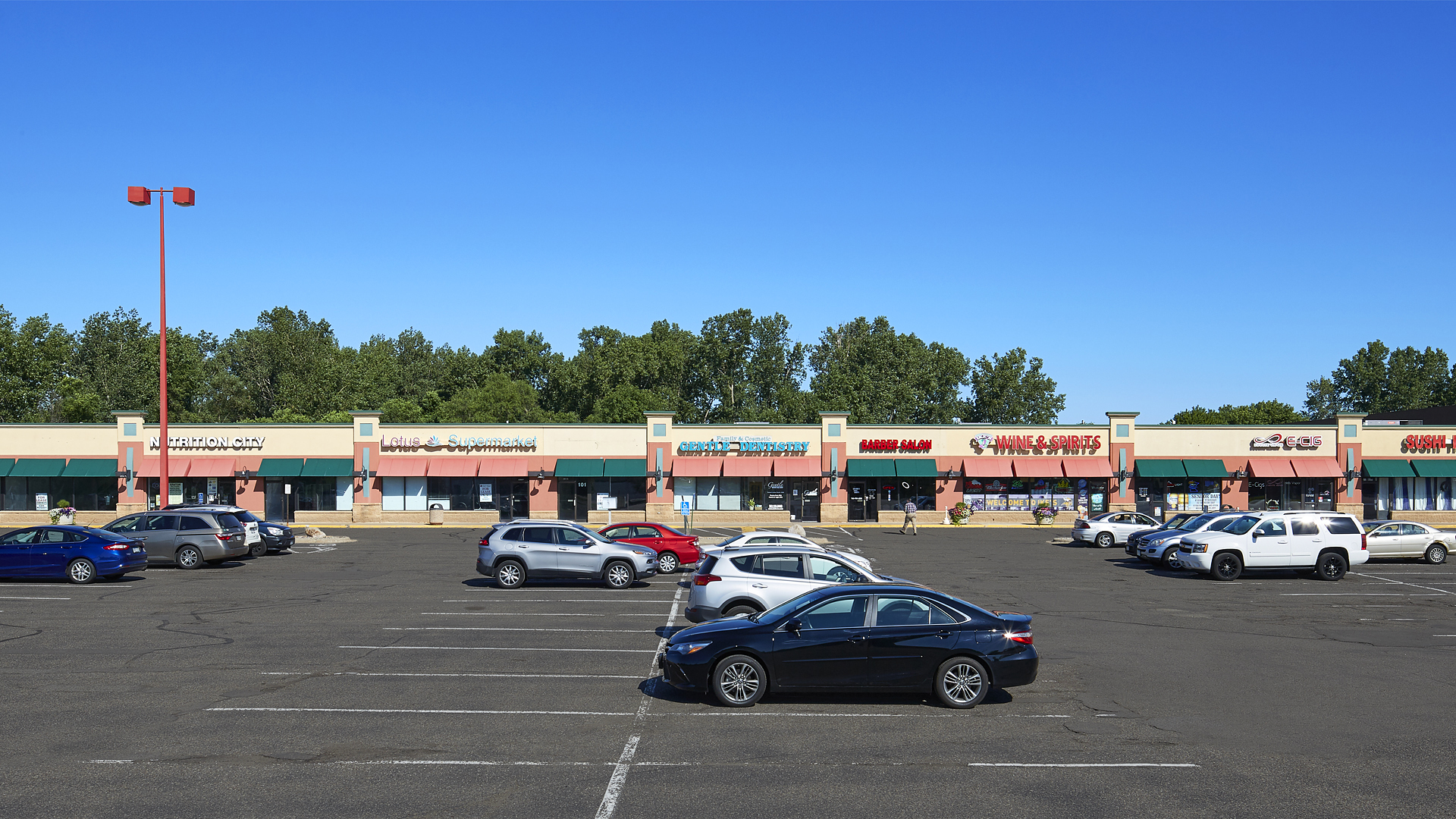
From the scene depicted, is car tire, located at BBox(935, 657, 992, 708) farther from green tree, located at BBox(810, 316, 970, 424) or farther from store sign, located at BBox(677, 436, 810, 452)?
green tree, located at BBox(810, 316, 970, 424)

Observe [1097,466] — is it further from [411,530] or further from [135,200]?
[135,200]

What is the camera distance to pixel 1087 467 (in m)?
52.2

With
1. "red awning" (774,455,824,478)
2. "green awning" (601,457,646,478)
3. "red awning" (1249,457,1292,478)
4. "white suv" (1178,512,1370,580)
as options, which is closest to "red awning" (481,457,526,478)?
"green awning" (601,457,646,478)

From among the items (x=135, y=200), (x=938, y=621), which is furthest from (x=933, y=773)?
(x=135, y=200)

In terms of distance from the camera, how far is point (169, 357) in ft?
296

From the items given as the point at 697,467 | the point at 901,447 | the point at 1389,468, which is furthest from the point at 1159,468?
the point at 697,467

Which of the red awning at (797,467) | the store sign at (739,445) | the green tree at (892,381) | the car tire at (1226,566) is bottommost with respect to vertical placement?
the car tire at (1226,566)

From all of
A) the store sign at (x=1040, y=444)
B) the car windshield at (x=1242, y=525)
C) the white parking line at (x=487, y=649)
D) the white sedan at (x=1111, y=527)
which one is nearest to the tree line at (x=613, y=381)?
the store sign at (x=1040, y=444)

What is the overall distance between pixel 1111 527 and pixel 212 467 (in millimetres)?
42200

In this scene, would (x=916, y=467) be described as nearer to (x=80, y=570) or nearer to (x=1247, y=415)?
(x=80, y=570)

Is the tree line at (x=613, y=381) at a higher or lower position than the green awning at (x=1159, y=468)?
higher

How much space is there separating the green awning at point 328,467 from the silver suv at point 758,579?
38263 mm

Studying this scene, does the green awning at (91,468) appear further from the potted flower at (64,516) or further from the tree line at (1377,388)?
the tree line at (1377,388)

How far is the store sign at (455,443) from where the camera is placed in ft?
168
